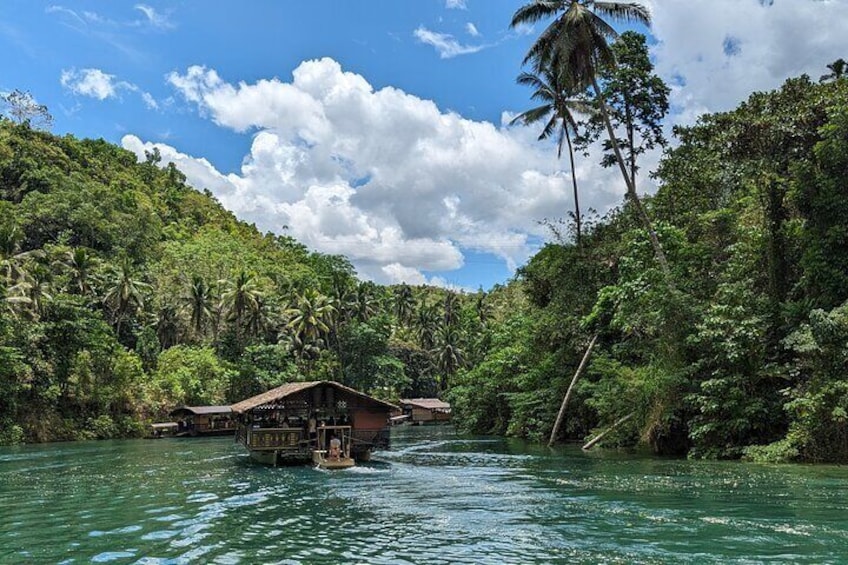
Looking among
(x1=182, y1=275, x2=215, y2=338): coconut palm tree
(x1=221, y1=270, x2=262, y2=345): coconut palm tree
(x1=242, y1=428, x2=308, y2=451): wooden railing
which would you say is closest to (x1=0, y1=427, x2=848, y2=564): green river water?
(x1=242, y1=428, x2=308, y2=451): wooden railing

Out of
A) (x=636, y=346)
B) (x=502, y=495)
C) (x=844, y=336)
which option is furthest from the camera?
(x=636, y=346)

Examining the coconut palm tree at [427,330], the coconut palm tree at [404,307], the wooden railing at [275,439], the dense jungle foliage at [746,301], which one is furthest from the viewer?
the coconut palm tree at [404,307]

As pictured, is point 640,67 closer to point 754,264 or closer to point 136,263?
point 754,264

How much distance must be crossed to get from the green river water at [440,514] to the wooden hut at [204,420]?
2801 cm

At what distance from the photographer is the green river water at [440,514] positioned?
10.5 metres

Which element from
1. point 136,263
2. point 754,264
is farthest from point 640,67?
point 136,263

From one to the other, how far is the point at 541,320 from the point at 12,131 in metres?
80.7

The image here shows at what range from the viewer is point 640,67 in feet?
113

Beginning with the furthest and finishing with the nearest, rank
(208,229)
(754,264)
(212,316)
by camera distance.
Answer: (208,229) < (212,316) < (754,264)

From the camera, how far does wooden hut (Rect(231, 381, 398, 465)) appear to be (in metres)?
25.9

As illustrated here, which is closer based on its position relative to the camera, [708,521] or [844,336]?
[708,521]

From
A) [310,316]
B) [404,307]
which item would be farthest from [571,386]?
[404,307]

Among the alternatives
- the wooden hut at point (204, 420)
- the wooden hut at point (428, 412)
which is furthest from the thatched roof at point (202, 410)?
the wooden hut at point (428, 412)

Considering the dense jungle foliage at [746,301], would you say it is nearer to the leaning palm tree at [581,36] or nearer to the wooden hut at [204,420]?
the leaning palm tree at [581,36]
